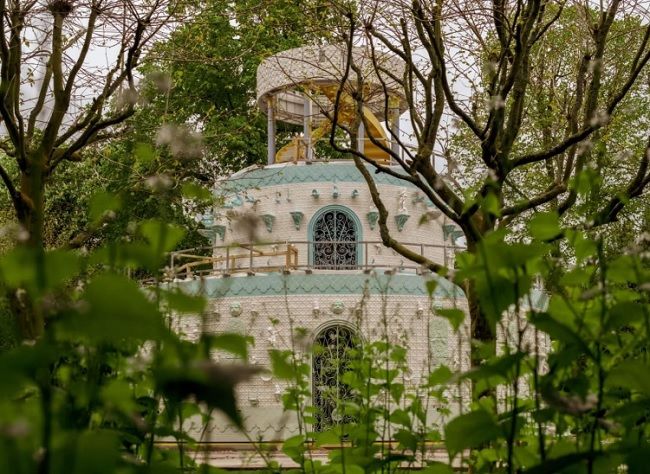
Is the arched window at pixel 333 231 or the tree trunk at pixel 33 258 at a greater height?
the arched window at pixel 333 231

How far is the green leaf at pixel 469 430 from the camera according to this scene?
1585mm

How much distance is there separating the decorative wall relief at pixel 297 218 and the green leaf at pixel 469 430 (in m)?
18.7

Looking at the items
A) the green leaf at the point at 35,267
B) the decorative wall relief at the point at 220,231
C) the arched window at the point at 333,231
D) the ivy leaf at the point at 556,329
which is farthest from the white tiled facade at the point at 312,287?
the green leaf at the point at 35,267

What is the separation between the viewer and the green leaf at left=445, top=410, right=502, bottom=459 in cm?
158

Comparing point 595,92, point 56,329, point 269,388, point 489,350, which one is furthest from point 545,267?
point 269,388

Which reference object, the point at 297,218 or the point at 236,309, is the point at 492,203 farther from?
the point at 297,218

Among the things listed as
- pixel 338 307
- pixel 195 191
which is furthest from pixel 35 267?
pixel 338 307

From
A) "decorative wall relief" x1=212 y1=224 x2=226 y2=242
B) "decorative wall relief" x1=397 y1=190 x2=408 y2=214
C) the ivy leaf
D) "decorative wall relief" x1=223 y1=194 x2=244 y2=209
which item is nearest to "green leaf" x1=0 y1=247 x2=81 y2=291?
the ivy leaf

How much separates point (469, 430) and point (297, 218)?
18766mm

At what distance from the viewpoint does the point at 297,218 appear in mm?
20328

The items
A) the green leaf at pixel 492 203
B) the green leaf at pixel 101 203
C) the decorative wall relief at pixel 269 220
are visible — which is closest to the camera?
the green leaf at pixel 101 203

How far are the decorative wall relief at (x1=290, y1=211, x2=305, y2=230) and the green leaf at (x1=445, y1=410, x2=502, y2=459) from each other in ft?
61.5

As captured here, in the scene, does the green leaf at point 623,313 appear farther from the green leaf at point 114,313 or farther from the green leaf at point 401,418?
the green leaf at point 114,313

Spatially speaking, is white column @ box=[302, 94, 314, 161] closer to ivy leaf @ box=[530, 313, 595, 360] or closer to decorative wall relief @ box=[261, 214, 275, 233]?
decorative wall relief @ box=[261, 214, 275, 233]
